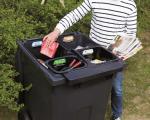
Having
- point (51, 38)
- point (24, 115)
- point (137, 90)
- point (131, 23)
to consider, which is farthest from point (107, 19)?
point (137, 90)

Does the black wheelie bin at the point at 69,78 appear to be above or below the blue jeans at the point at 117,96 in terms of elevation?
above

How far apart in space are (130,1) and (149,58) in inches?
93.2

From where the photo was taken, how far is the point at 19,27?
4379 millimetres

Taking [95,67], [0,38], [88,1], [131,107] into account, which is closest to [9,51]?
[0,38]

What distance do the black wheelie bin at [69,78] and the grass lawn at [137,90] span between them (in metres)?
0.92

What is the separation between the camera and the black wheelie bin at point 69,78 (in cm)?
319

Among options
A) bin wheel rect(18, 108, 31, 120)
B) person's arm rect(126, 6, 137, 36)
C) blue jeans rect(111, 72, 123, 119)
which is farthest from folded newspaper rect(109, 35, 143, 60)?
bin wheel rect(18, 108, 31, 120)

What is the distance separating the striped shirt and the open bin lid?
504mm

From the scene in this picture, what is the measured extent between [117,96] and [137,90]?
3.52ft

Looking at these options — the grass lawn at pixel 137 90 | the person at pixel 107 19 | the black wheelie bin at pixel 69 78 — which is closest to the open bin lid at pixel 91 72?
the black wheelie bin at pixel 69 78

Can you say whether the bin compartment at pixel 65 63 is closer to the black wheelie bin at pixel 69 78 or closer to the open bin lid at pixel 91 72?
the black wheelie bin at pixel 69 78

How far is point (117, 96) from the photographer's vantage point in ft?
13.5

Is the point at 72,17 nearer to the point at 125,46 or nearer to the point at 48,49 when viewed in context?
the point at 48,49

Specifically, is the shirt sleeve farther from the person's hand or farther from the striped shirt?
the person's hand
